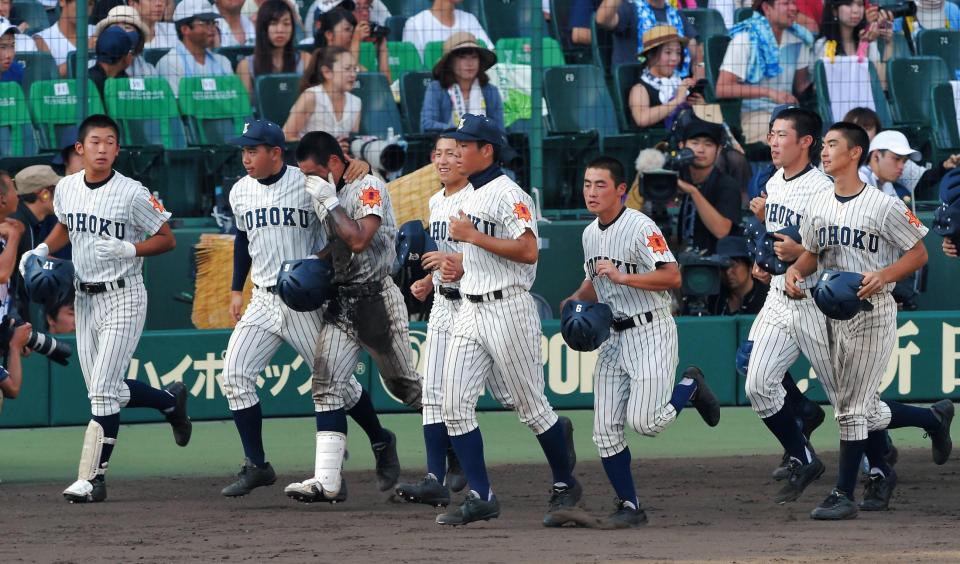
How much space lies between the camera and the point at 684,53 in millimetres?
11375

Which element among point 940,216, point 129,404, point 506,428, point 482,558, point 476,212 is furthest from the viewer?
point 506,428

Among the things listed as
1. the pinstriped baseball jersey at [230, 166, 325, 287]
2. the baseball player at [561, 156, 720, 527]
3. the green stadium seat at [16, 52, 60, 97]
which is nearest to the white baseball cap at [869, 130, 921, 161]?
the baseball player at [561, 156, 720, 527]

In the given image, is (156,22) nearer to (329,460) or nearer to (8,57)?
(8,57)

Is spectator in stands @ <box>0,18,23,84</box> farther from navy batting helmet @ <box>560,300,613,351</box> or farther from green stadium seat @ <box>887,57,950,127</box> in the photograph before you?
green stadium seat @ <box>887,57,950,127</box>

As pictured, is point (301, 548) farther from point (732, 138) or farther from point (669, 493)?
point (732, 138)

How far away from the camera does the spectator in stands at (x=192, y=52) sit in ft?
35.3

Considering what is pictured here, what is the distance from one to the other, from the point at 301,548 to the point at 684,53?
6404 millimetres

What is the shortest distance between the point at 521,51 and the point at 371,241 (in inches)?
175

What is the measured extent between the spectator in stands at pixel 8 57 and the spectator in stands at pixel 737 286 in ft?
16.1

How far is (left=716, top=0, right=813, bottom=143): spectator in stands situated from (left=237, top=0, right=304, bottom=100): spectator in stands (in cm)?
316

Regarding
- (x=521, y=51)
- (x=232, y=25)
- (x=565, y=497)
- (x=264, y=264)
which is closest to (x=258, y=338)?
(x=264, y=264)

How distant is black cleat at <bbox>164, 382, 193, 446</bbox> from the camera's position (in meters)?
8.21

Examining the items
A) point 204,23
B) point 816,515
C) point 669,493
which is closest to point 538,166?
point 204,23

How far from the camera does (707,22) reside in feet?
40.9
